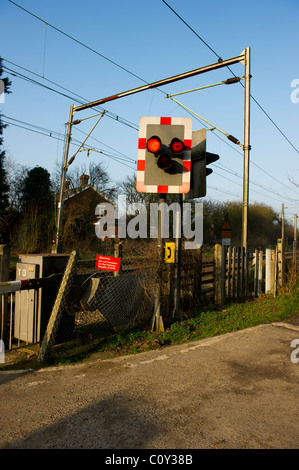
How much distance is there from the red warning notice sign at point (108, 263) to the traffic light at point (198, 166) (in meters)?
2.20

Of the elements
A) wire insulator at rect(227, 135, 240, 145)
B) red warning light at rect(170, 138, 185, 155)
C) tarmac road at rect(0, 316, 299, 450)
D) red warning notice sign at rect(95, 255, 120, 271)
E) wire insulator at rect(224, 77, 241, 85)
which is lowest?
tarmac road at rect(0, 316, 299, 450)

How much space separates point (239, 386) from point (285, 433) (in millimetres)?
931

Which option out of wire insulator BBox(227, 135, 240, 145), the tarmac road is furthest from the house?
the tarmac road

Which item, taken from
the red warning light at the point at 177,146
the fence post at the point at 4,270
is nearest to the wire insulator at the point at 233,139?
the red warning light at the point at 177,146

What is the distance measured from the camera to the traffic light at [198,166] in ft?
22.2

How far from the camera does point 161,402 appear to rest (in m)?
3.44

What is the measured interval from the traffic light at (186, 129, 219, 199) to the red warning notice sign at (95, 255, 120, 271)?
7.23 feet

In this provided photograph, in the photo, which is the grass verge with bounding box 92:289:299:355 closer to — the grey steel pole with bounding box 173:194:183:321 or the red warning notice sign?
the grey steel pole with bounding box 173:194:183:321

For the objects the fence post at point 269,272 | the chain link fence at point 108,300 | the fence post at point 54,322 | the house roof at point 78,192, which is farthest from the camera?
the house roof at point 78,192

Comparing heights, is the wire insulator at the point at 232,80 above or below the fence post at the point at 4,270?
above

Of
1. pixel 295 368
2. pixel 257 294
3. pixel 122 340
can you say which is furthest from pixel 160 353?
pixel 257 294

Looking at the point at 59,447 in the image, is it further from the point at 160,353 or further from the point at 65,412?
the point at 160,353

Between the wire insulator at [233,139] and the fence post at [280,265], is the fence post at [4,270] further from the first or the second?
the wire insulator at [233,139]

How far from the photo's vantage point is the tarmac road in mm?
2795
